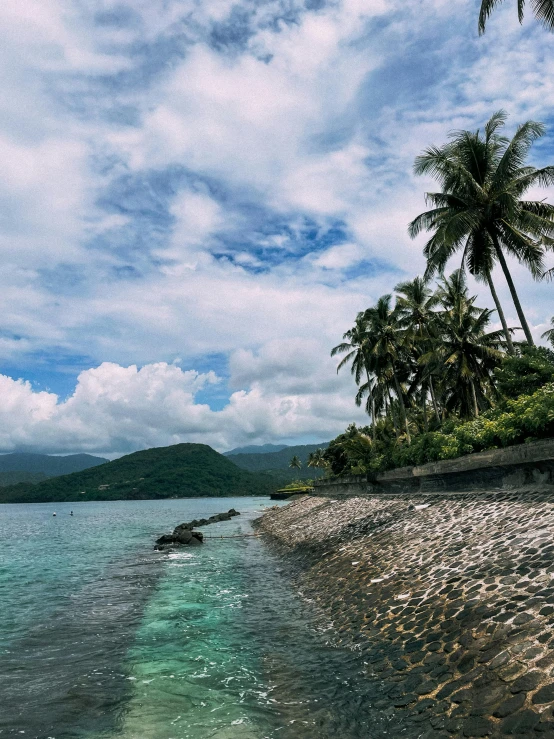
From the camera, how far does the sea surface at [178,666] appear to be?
23.2 feet

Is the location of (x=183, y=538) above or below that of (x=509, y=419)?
below

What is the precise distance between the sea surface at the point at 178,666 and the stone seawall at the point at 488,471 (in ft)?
25.1

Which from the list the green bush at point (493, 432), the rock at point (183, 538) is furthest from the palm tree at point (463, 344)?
the rock at point (183, 538)

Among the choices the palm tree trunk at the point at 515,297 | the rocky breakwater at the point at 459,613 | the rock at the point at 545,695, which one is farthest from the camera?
the palm tree trunk at the point at 515,297

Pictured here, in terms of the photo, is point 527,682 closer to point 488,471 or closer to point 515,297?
point 488,471

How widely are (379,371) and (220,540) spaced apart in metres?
23.4

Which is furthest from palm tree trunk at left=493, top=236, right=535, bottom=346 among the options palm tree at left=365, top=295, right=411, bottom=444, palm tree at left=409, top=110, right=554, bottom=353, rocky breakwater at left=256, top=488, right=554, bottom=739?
palm tree at left=365, top=295, right=411, bottom=444

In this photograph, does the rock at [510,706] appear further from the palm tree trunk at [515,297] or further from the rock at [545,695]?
the palm tree trunk at [515,297]

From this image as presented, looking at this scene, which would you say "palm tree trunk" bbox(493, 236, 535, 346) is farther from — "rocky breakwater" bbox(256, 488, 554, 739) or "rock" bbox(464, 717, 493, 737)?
"rock" bbox(464, 717, 493, 737)

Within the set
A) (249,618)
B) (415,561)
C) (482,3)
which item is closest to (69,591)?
(249,618)

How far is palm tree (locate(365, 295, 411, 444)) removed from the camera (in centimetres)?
4650

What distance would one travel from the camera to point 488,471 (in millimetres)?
16969

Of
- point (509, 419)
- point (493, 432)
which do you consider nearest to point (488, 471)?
point (493, 432)

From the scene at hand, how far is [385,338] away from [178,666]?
133ft
